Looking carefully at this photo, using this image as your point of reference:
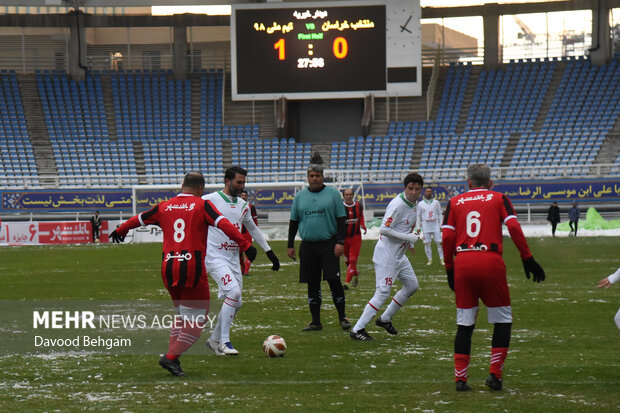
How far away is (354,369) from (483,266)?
2019 mm

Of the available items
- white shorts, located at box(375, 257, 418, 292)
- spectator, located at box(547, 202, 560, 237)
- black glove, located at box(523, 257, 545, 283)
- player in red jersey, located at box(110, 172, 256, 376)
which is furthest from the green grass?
spectator, located at box(547, 202, 560, 237)

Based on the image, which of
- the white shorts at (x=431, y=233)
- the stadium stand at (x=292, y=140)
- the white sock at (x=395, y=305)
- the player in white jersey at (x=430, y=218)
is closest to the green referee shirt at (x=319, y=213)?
the white sock at (x=395, y=305)

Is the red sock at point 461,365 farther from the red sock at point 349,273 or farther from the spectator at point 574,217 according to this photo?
the spectator at point 574,217

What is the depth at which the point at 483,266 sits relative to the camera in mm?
7961

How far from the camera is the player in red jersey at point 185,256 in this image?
8.82 meters

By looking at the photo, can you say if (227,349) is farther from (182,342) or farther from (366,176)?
(366,176)

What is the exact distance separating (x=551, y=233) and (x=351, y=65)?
13.8m

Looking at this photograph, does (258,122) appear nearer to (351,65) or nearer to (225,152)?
(225,152)

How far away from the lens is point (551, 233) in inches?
1662

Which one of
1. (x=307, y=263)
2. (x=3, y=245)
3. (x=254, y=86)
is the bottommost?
(x=3, y=245)

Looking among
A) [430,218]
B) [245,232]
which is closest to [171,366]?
[245,232]

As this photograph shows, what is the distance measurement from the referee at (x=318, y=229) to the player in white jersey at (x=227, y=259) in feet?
3.97

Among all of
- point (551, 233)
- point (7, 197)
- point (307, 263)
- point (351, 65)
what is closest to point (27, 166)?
point (7, 197)

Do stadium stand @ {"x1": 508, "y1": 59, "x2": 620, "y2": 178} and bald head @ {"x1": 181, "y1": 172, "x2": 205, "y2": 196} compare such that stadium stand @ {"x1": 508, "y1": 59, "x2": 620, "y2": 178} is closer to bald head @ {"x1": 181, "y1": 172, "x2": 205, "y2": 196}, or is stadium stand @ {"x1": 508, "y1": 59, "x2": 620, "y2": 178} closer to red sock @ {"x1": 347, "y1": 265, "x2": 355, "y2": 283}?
red sock @ {"x1": 347, "y1": 265, "x2": 355, "y2": 283}
